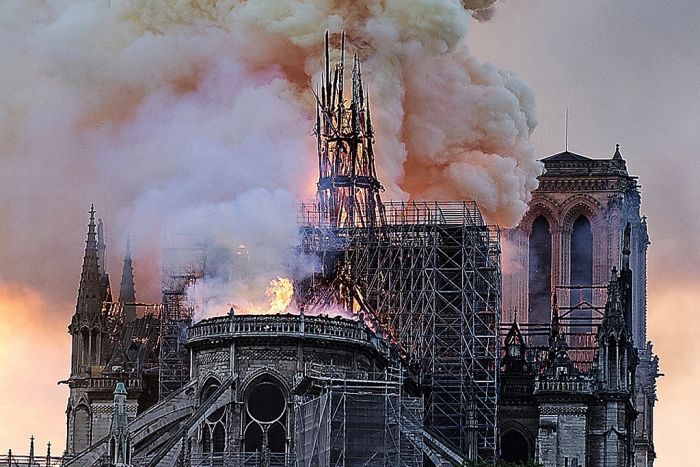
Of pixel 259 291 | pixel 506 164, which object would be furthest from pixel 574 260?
pixel 259 291

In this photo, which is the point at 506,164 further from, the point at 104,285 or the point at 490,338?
the point at 104,285

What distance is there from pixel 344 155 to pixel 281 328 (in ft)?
62.8

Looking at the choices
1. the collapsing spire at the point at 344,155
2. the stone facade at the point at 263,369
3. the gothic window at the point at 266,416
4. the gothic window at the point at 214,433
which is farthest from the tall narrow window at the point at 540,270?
the gothic window at the point at 214,433

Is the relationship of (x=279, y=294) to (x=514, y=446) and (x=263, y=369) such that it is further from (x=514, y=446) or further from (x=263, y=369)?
(x=514, y=446)

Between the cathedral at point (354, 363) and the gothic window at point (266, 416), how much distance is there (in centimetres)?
6

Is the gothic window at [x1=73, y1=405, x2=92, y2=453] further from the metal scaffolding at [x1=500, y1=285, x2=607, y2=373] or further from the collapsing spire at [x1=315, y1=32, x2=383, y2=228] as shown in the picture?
the metal scaffolding at [x1=500, y1=285, x2=607, y2=373]

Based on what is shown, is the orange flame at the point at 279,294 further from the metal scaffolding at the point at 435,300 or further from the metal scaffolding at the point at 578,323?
the metal scaffolding at the point at 578,323

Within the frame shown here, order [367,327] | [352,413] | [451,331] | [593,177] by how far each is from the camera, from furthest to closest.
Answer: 1. [593,177]
2. [451,331]
3. [367,327]
4. [352,413]

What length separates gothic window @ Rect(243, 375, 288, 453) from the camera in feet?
352

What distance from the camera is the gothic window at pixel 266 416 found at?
107m

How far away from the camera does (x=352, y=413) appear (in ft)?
339

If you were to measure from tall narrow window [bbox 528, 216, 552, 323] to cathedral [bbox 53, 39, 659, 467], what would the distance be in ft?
66.8

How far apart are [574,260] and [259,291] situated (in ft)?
173

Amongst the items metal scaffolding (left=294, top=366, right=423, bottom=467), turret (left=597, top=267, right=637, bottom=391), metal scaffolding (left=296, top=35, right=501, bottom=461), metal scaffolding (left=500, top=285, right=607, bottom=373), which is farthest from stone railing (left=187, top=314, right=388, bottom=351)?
metal scaffolding (left=500, top=285, right=607, bottom=373)
